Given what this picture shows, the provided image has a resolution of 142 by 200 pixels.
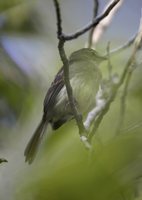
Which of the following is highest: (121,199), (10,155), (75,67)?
(121,199)

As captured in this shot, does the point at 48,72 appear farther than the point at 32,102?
Yes

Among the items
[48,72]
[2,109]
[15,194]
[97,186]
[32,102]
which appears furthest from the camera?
[48,72]

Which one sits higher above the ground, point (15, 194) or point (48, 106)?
point (15, 194)

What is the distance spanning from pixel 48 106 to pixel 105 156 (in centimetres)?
328

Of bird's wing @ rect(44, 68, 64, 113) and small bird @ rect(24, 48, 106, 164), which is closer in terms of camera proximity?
small bird @ rect(24, 48, 106, 164)

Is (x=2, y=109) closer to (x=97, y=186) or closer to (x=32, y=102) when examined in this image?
(x=32, y=102)

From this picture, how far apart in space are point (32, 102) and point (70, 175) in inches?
36.8

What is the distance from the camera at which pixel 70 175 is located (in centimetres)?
59

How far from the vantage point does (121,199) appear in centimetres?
59

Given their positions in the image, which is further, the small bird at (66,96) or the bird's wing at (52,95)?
the bird's wing at (52,95)

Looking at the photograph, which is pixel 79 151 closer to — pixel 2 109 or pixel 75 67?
pixel 2 109

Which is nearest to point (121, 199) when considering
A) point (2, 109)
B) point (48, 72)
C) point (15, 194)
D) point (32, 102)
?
point (15, 194)

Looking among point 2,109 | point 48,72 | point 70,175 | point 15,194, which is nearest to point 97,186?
point 70,175

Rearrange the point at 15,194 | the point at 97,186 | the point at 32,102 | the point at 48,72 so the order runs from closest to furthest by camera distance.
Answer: the point at 97,186 < the point at 15,194 < the point at 32,102 < the point at 48,72
